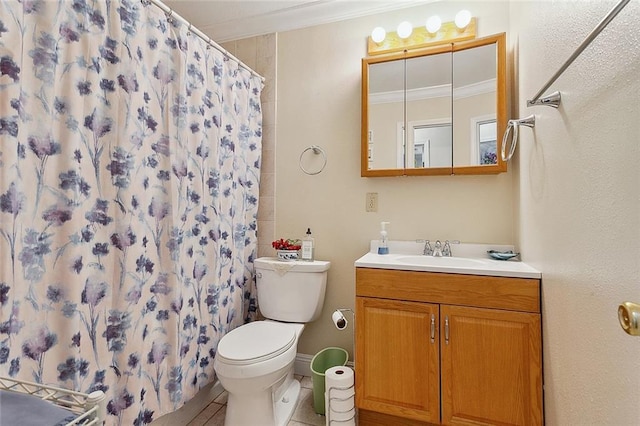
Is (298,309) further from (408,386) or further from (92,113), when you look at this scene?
(92,113)

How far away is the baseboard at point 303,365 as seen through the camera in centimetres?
216

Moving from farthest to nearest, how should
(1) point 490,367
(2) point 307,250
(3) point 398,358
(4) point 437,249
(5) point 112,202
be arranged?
1. (2) point 307,250
2. (4) point 437,249
3. (3) point 398,358
4. (1) point 490,367
5. (5) point 112,202

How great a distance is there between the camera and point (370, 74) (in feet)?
6.53

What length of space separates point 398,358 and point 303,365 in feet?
2.90

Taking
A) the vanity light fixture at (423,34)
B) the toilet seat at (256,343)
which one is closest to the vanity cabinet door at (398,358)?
the toilet seat at (256,343)

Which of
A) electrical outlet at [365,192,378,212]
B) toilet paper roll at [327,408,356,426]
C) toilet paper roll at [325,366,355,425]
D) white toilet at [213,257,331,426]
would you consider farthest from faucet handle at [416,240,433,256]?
toilet paper roll at [327,408,356,426]

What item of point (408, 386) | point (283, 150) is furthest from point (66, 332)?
point (283, 150)

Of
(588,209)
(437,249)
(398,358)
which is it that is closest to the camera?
(588,209)

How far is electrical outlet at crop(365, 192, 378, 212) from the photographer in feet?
6.68

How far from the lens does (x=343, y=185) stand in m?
2.11

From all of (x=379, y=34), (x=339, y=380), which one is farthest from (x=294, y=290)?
(x=379, y=34)

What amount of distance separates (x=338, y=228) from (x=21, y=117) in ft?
5.24

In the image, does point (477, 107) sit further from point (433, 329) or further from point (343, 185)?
point (433, 329)

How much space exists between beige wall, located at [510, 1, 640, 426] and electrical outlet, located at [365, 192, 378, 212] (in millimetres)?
874
